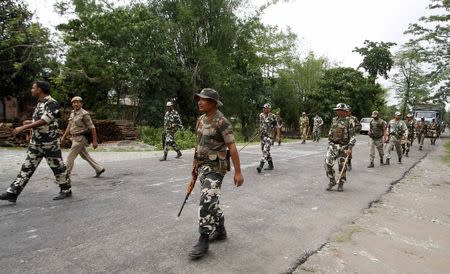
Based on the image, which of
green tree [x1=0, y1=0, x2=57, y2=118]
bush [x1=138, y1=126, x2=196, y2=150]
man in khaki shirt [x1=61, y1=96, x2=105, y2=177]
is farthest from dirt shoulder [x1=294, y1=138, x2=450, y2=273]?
green tree [x1=0, y1=0, x2=57, y2=118]

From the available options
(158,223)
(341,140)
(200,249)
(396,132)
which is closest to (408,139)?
(396,132)

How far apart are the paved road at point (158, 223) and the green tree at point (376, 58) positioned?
4502 centimetres

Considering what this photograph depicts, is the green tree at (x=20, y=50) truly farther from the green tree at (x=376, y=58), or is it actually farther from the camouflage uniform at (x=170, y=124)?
the green tree at (x=376, y=58)

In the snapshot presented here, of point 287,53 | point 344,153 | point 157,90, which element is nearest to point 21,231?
point 344,153

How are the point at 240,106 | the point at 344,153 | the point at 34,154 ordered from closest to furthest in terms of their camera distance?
the point at 34,154
the point at 344,153
the point at 240,106

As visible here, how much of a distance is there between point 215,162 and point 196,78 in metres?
23.1

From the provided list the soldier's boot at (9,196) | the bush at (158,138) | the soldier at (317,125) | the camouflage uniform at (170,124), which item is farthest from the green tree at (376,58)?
the soldier's boot at (9,196)

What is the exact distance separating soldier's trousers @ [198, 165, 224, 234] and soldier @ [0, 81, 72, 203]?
10.2 feet

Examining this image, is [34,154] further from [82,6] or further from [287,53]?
[287,53]

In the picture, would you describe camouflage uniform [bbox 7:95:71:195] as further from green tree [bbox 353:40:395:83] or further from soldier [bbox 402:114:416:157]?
green tree [bbox 353:40:395:83]

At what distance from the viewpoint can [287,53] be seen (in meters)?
39.7

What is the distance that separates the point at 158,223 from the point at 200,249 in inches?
55.0

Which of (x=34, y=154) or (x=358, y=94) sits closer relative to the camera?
(x=34, y=154)

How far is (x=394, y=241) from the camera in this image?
5.15 m
